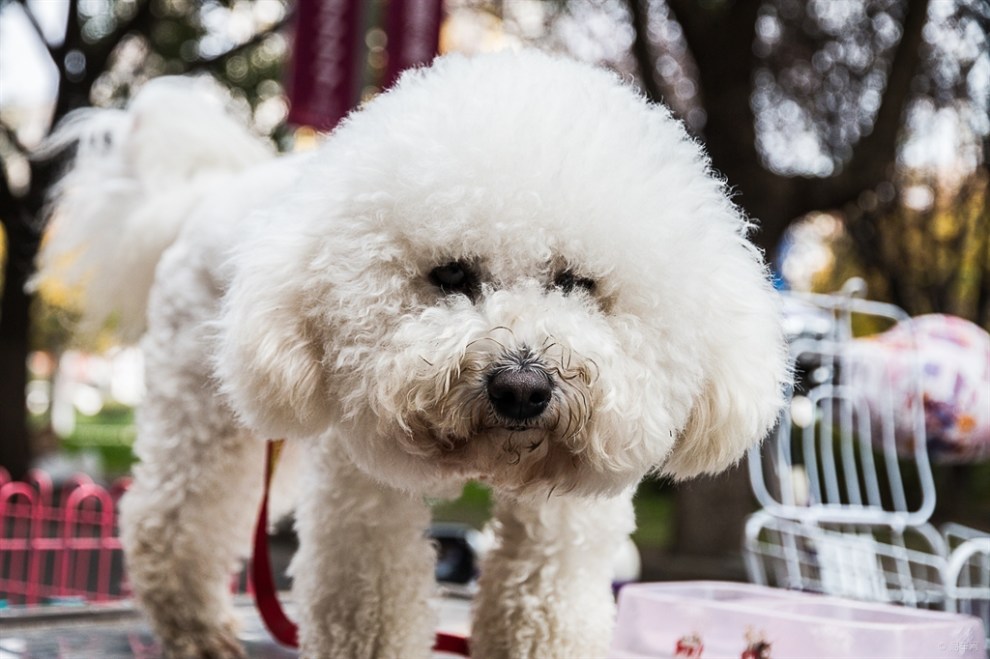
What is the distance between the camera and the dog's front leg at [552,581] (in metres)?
2.34

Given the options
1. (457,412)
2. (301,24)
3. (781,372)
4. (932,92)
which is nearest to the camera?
(457,412)

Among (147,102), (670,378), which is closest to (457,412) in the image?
(670,378)

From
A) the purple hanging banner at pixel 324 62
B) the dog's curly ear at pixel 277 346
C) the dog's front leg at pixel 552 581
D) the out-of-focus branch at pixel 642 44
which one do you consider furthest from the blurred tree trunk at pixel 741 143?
the dog's curly ear at pixel 277 346

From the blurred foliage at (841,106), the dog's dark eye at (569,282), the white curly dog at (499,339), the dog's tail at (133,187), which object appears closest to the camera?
the white curly dog at (499,339)

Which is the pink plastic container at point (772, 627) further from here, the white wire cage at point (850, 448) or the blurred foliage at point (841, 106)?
the blurred foliage at point (841, 106)

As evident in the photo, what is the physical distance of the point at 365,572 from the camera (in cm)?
233

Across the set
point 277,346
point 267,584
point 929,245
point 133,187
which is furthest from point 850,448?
point 929,245

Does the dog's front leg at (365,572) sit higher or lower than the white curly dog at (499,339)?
lower

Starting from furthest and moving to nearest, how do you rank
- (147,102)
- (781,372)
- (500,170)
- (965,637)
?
(147,102), (965,637), (781,372), (500,170)

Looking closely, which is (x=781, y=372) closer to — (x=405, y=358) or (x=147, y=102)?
(x=405, y=358)

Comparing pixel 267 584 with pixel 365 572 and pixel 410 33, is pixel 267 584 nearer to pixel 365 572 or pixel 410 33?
pixel 365 572

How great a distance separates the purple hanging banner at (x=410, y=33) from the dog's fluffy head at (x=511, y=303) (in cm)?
541

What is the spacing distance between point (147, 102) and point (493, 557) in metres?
2.37

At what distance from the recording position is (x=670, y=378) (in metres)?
2.05
